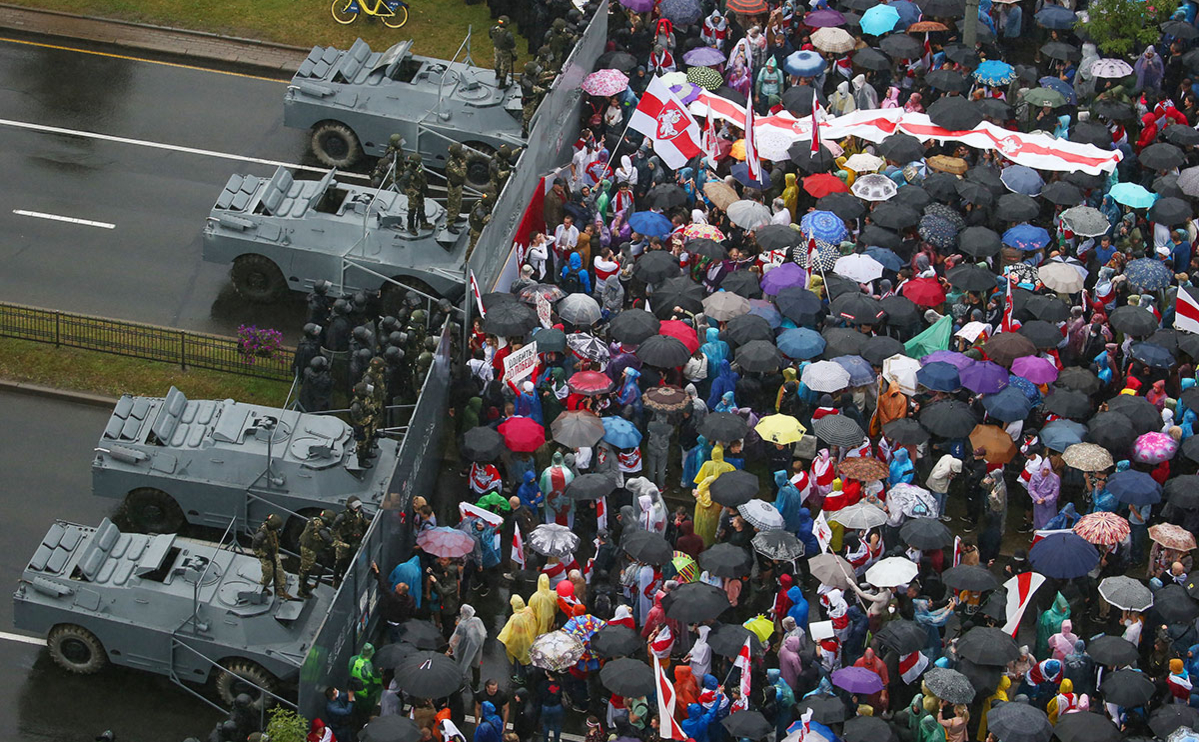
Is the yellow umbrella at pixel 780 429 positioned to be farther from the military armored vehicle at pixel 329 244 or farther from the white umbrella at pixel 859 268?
the military armored vehicle at pixel 329 244

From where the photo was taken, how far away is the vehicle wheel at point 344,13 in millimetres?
38031

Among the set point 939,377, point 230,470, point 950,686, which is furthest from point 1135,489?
point 230,470

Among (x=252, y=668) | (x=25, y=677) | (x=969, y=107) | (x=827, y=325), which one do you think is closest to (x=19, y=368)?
(x=25, y=677)

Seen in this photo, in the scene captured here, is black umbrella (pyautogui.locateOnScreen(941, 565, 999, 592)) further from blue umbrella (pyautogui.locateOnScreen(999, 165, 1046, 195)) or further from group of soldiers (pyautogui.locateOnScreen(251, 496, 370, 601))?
blue umbrella (pyautogui.locateOnScreen(999, 165, 1046, 195))

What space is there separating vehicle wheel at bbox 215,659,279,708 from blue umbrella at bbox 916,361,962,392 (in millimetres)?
10322

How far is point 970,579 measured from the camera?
22406 millimetres

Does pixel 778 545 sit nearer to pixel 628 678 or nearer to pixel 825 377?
pixel 628 678

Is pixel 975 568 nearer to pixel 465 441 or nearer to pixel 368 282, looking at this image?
pixel 465 441

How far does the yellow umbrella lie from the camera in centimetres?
2495

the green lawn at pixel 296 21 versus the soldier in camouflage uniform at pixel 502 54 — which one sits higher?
the soldier in camouflage uniform at pixel 502 54

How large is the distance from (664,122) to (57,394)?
1108 centimetres

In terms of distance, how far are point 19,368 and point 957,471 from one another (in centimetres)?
1452

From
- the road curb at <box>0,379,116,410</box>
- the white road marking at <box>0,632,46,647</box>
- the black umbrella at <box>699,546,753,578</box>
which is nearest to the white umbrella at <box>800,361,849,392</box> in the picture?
the black umbrella at <box>699,546,753,578</box>

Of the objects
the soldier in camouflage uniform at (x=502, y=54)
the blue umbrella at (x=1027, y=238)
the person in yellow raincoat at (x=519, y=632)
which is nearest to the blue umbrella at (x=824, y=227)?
the blue umbrella at (x=1027, y=238)
